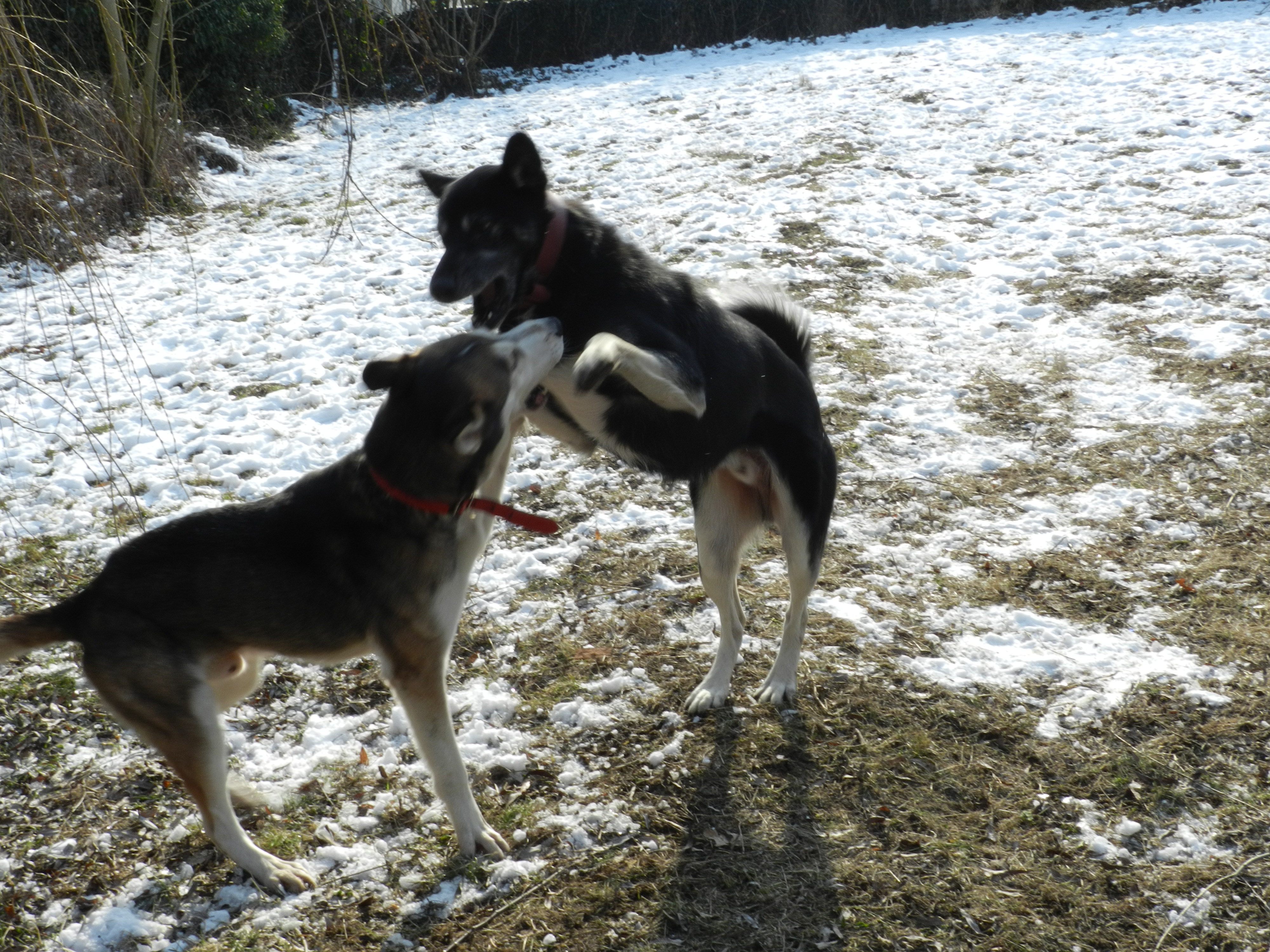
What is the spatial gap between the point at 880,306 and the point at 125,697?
21.1 ft

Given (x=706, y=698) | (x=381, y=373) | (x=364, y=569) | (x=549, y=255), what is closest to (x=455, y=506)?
(x=364, y=569)

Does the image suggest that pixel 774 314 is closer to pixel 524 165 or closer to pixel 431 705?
pixel 524 165

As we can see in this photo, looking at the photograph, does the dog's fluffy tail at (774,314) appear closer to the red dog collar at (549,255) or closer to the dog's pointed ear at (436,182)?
the red dog collar at (549,255)

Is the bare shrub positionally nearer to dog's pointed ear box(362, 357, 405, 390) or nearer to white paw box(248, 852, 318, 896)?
dog's pointed ear box(362, 357, 405, 390)

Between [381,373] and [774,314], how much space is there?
199 cm

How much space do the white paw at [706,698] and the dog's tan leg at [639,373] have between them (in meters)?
1.22

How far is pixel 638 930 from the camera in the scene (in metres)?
3.01

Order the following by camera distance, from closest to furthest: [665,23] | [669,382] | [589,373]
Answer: [589,373], [669,382], [665,23]

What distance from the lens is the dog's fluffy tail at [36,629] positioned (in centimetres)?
295

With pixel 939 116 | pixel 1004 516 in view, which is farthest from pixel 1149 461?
pixel 939 116

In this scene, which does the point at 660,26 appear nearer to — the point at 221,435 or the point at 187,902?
the point at 221,435

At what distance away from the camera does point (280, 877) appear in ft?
10.3

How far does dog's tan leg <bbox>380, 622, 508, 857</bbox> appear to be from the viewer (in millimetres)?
3191

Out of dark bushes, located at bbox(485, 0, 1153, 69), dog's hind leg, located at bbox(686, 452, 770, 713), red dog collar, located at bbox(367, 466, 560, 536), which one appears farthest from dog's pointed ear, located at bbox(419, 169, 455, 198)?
dark bushes, located at bbox(485, 0, 1153, 69)
